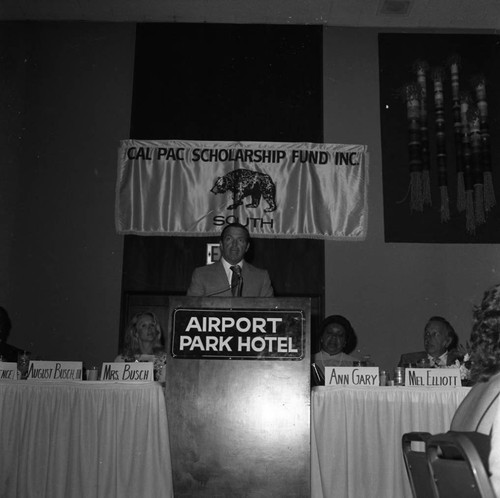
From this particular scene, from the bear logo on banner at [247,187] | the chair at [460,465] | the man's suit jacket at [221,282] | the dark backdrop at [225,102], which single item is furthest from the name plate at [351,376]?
the bear logo on banner at [247,187]

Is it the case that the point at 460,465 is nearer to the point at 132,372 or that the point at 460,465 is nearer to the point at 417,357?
the point at 132,372

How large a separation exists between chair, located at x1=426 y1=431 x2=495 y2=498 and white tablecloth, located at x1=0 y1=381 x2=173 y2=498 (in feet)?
5.86

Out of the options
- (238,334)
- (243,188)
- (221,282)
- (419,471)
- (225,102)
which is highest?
(225,102)

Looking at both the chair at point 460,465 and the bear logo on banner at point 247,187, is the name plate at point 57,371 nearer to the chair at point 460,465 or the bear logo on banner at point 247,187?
the chair at point 460,465

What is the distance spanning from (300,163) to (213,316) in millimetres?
3790

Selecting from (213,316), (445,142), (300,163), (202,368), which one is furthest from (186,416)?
(445,142)

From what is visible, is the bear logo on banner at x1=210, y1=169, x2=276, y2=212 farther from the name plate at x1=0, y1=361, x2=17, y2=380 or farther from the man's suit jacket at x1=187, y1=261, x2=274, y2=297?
the name plate at x1=0, y1=361, x2=17, y2=380

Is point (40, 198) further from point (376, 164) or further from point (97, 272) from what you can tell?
point (376, 164)

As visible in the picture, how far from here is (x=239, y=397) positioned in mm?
2701

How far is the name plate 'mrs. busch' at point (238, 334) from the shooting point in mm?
→ 2732

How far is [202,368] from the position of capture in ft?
8.93

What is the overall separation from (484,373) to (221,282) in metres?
2.44

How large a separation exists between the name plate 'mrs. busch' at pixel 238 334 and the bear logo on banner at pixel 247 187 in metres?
3.57

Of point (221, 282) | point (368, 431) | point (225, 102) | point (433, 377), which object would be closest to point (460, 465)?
point (368, 431)
